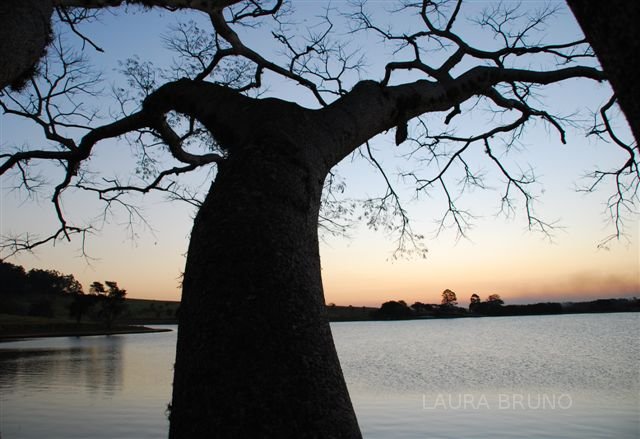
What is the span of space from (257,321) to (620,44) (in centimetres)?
142

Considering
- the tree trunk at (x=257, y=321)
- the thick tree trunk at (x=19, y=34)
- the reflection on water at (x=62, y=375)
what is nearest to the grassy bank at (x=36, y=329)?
the reflection on water at (x=62, y=375)

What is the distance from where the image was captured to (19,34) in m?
2.79

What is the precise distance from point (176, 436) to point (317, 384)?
0.53 metres

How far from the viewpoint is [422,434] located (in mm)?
10383

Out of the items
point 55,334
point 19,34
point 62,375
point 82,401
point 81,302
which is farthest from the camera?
point 81,302

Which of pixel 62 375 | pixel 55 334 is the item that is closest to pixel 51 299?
pixel 55 334

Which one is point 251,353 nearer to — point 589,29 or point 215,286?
point 215,286

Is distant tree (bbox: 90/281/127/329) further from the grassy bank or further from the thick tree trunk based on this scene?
the thick tree trunk

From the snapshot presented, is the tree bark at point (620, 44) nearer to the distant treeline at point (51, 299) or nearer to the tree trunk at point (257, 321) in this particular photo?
the tree trunk at point (257, 321)

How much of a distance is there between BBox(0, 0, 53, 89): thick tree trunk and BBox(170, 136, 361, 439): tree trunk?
1.40 m

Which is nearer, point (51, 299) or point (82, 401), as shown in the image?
point (82, 401)

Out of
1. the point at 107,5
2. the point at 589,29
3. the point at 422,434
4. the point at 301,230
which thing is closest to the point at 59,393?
the point at 422,434

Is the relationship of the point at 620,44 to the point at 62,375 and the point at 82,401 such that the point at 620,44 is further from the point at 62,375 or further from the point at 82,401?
the point at 62,375

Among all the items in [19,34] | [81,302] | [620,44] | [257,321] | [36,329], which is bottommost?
[36,329]
